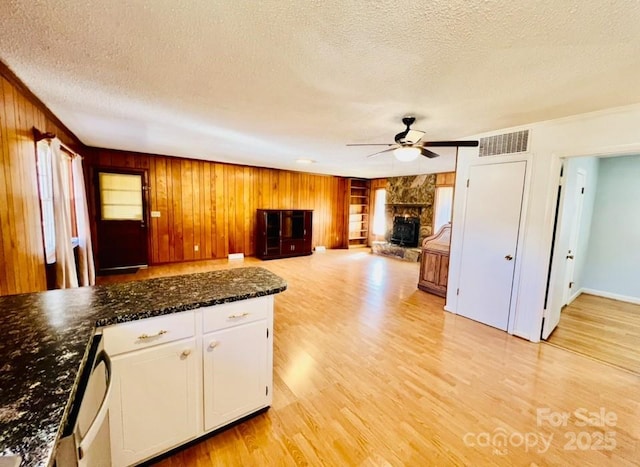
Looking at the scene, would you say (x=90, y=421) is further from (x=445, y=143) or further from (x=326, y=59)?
(x=445, y=143)

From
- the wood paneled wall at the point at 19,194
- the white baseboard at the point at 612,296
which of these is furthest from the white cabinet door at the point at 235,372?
the white baseboard at the point at 612,296

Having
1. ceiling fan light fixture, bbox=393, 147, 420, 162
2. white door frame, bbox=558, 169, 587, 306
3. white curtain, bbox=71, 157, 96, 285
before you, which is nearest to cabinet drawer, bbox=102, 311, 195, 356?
ceiling fan light fixture, bbox=393, 147, 420, 162

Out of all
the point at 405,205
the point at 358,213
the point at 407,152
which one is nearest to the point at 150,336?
the point at 407,152

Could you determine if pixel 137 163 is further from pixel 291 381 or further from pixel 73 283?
pixel 291 381

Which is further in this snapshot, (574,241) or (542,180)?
(574,241)

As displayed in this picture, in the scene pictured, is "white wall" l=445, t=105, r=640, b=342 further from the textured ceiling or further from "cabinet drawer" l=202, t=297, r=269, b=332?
"cabinet drawer" l=202, t=297, r=269, b=332

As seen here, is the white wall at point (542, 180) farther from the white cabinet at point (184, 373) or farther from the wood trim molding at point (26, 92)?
the wood trim molding at point (26, 92)

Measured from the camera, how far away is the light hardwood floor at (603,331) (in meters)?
2.71

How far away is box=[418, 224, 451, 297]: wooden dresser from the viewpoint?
430 centimetres

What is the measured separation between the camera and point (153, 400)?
141 centimetres

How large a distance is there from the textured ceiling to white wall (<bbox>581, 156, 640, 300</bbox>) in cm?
305

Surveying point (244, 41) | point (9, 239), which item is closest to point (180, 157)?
point (9, 239)

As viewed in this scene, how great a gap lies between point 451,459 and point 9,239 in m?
3.36

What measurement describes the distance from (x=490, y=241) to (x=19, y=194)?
4.77m
